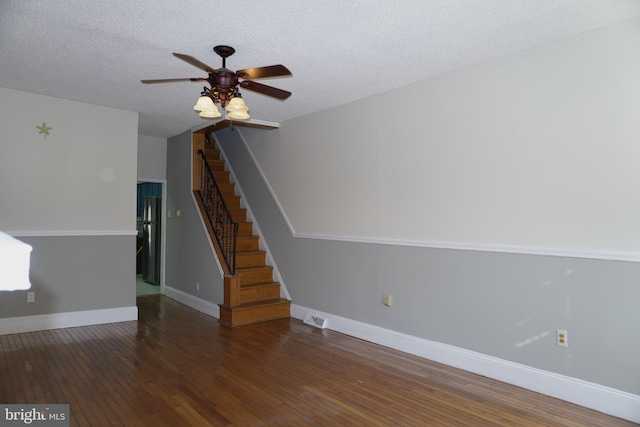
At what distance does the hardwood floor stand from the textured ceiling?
8.75ft

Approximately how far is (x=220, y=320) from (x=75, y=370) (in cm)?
195

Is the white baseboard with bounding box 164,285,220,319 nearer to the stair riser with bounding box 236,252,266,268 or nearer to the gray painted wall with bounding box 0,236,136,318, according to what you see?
the stair riser with bounding box 236,252,266,268

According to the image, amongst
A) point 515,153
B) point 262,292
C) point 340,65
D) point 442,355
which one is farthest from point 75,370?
point 515,153

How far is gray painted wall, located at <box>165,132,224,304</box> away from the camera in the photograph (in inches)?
230

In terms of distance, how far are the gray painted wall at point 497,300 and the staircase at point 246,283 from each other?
0.54 metres

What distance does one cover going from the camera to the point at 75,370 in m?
3.50

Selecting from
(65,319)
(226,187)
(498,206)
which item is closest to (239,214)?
(226,187)

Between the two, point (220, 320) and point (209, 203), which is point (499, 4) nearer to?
point (220, 320)

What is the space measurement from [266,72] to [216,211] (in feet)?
13.0

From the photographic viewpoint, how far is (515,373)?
3.25 meters

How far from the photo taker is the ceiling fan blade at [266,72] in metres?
2.64

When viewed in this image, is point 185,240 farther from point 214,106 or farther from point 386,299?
point 214,106

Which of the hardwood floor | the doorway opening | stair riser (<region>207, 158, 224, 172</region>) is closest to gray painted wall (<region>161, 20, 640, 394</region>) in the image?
the hardwood floor

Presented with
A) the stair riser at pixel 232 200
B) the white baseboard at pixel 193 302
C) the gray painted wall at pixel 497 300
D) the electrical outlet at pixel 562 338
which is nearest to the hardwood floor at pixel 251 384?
the gray painted wall at pixel 497 300
